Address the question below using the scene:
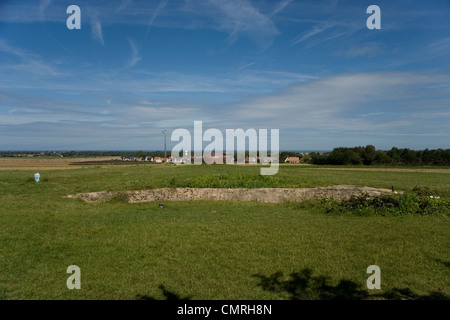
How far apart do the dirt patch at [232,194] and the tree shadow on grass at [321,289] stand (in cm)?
1249

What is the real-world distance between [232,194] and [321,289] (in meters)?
14.4

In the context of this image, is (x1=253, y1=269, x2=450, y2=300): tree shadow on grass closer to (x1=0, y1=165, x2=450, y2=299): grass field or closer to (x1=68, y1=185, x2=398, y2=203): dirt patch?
(x1=0, y1=165, x2=450, y2=299): grass field

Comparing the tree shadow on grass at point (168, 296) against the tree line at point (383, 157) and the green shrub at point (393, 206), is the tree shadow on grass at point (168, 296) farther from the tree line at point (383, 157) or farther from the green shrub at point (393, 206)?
the tree line at point (383, 157)

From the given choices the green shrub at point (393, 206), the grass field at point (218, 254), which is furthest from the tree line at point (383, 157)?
the grass field at point (218, 254)

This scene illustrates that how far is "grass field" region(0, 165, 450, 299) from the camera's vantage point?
18.0 ft

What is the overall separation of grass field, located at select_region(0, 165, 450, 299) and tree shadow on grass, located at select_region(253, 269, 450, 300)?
0.02m

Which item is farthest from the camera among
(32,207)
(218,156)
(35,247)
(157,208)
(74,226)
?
(218,156)

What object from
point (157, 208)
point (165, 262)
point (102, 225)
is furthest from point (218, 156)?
point (165, 262)

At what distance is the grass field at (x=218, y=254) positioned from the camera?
5.50 m

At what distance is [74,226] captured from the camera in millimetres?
10375

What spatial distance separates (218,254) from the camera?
24.9 feet

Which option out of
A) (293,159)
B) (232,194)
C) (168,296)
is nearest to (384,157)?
(293,159)

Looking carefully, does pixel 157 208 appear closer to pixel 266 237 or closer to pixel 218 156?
pixel 266 237

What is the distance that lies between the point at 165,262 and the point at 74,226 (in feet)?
17.3
